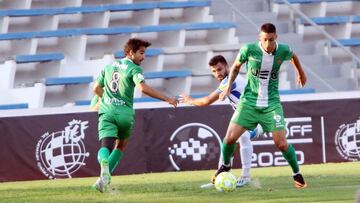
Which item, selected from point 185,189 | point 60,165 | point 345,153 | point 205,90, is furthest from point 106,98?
point 205,90

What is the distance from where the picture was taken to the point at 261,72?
45.9ft

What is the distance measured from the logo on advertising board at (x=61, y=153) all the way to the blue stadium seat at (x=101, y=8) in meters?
5.11

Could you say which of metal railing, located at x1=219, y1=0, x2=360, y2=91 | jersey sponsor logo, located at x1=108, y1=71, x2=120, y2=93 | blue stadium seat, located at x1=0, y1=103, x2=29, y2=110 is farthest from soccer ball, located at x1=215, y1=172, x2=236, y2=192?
metal railing, located at x1=219, y1=0, x2=360, y2=91

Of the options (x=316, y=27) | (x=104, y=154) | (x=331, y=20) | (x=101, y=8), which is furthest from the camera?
(x=331, y=20)

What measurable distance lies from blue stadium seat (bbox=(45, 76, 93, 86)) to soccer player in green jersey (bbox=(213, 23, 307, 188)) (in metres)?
9.03

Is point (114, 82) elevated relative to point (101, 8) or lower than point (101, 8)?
lower

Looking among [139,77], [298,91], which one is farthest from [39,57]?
[139,77]

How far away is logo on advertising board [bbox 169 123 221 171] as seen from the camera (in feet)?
67.4

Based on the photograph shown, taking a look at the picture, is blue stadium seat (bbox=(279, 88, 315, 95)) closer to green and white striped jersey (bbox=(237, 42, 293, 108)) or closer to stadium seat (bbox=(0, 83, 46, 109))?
stadium seat (bbox=(0, 83, 46, 109))

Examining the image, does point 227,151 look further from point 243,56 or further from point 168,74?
point 168,74

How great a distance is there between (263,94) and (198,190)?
152 centimetres

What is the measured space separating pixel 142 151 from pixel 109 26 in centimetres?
627

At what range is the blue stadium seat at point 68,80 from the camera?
22703mm

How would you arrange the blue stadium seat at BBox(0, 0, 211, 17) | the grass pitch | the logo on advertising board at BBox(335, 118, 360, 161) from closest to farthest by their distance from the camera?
the grass pitch, the logo on advertising board at BBox(335, 118, 360, 161), the blue stadium seat at BBox(0, 0, 211, 17)
